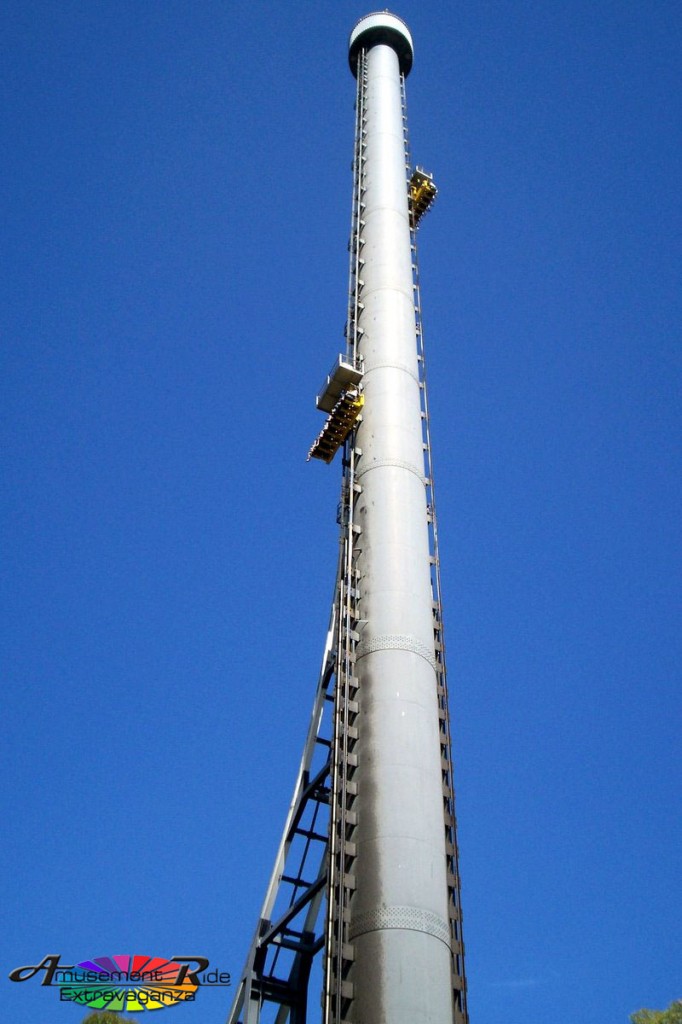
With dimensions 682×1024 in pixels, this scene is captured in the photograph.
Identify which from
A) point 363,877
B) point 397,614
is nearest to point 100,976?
point 363,877

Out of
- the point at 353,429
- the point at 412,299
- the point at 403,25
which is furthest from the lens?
the point at 403,25

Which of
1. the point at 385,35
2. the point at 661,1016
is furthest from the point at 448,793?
the point at 385,35

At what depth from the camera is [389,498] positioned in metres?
38.9

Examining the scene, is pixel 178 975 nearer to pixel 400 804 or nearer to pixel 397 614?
pixel 400 804

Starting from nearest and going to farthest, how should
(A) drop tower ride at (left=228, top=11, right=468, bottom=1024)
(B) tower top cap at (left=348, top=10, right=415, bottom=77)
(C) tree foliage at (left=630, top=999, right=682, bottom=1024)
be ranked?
(A) drop tower ride at (left=228, top=11, right=468, bottom=1024)
(C) tree foliage at (left=630, top=999, right=682, bottom=1024)
(B) tower top cap at (left=348, top=10, right=415, bottom=77)

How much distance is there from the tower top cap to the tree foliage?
54.8 meters

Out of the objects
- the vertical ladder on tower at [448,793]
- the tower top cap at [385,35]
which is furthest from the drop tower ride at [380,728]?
the tower top cap at [385,35]

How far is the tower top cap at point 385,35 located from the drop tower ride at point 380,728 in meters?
17.9

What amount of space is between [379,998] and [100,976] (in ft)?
41.7

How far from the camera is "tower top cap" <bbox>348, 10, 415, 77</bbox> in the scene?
2473 inches

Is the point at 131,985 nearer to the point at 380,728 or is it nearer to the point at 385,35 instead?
the point at 380,728
